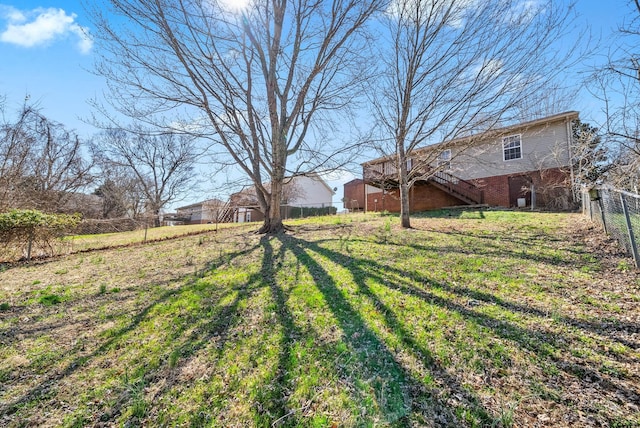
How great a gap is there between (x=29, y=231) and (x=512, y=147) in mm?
20942

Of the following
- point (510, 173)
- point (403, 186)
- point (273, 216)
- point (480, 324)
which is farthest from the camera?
point (510, 173)

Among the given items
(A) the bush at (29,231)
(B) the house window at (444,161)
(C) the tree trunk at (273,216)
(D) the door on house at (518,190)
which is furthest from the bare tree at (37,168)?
(D) the door on house at (518,190)

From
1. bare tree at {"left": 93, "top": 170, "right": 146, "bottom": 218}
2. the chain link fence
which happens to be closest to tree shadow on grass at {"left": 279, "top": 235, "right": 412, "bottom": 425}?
the chain link fence

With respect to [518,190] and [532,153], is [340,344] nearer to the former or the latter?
[518,190]

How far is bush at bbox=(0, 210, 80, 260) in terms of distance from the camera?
7.54 metres

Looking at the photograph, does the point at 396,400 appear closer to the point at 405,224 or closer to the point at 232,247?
the point at 232,247

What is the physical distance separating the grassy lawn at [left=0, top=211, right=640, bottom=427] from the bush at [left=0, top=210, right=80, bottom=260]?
3224 millimetres

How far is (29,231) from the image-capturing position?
7.84 metres

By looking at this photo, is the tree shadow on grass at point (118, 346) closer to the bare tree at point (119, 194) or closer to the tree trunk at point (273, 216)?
the tree trunk at point (273, 216)

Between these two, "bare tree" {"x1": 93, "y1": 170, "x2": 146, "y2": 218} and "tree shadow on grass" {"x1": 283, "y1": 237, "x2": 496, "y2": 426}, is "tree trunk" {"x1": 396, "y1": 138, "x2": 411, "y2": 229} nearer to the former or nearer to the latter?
"tree shadow on grass" {"x1": 283, "y1": 237, "x2": 496, "y2": 426}

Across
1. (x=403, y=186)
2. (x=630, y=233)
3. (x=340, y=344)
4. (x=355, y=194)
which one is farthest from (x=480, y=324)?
(x=355, y=194)

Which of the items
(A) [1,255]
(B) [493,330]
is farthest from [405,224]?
(A) [1,255]

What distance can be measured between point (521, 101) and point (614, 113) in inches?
85.2

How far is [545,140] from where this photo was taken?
14.1m
